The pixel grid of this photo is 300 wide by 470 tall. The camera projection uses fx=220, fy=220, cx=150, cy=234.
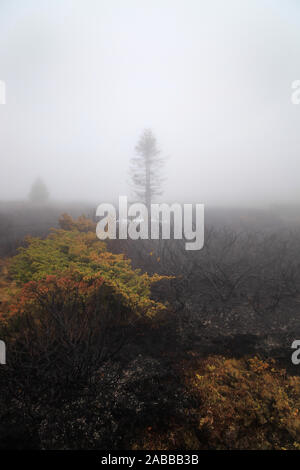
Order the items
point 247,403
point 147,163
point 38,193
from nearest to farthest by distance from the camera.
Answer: point 247,403 → point 147,163 → point 38,193

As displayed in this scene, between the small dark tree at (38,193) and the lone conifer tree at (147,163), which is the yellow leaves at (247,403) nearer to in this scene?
the lone conifer tree at (147,163)

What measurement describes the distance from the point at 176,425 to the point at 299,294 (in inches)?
253

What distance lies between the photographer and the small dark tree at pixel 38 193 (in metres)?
32.9

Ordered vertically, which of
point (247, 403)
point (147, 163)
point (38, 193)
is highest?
point (147, 163)

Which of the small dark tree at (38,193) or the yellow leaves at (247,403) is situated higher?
the small dark tree at (38,193)

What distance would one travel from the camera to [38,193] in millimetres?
33156

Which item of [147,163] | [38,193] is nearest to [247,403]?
[147,163]

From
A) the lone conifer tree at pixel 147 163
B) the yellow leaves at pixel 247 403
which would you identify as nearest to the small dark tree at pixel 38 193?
the lone conifer tree at pixel 147 163

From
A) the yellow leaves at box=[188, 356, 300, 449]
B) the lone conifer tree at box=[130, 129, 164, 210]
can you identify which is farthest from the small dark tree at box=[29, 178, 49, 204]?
the yellow leaves at box=[188, 356, 300, 449]

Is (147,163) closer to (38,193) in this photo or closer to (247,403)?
(38,193)

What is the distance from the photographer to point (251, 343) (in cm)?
557

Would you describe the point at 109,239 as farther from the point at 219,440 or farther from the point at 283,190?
the point at 283,190

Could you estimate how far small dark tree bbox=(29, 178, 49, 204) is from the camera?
32.9 meters
